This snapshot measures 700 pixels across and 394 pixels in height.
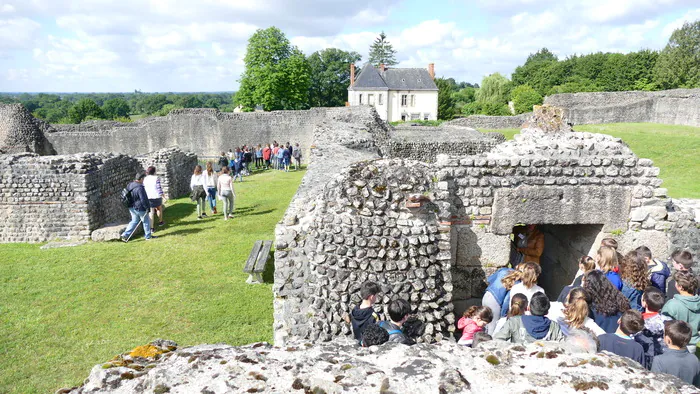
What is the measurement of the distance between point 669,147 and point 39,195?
22.0 metres

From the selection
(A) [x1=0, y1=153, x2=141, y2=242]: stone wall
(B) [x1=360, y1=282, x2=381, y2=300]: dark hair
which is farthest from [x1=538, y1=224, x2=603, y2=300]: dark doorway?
(A) [x1=0, y1=153, x2=141, y2=242]: stone wall

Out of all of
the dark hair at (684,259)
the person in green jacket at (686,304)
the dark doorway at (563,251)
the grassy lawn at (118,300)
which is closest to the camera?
the person in green jacket at (686,304)

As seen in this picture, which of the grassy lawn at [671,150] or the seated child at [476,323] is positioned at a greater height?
the grassy lawn at [671,150]

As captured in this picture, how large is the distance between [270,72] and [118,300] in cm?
3745

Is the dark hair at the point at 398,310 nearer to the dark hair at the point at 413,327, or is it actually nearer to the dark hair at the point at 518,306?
the dark hair at the point at 413,327

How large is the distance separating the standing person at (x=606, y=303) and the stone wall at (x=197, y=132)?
Answer: 24.3 m

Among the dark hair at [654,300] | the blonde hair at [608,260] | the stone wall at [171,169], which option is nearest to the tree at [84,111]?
the stone wall at [171,169]

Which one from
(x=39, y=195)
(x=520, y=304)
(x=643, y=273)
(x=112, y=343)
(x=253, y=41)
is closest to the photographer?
(x=520, y=304)

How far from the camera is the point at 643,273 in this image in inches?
184

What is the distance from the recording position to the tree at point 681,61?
42312 mm

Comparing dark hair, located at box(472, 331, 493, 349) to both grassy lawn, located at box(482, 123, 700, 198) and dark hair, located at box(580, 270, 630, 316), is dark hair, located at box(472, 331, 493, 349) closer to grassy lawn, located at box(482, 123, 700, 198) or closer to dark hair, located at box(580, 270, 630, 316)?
dark hair, located at box(580, 270, 630, 316)

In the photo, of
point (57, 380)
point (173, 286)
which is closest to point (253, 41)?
point (173, 286)

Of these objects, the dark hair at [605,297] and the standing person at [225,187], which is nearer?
the dark hair at [605,297]

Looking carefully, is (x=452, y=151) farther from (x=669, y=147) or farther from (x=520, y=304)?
(x=520, y=304)
